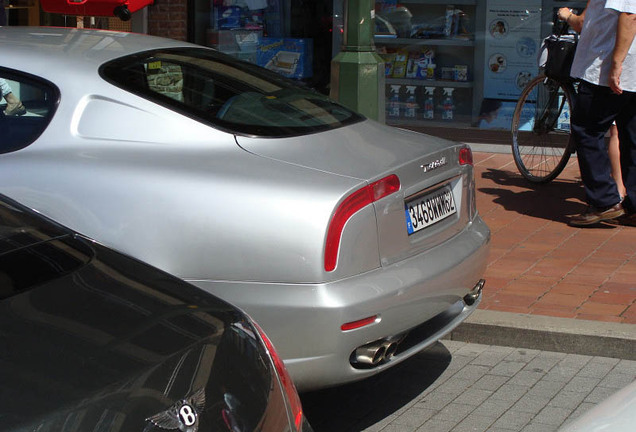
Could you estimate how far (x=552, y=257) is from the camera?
6.64m

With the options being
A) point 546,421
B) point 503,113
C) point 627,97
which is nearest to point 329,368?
point 546,421

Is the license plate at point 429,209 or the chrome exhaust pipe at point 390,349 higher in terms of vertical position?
the license plate at point 429,209

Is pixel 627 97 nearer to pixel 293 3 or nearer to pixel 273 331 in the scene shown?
pixel 273 331

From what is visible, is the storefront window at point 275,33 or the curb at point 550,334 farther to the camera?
the storefront window at point 275,33

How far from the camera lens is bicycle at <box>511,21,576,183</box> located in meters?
8.73

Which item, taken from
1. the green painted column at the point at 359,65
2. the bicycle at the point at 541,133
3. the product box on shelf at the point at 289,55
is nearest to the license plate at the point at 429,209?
the green painted column at the point at 359,65

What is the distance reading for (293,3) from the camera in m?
12.4

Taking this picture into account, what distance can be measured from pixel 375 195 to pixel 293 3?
28.7ft

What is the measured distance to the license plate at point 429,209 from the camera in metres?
4.23

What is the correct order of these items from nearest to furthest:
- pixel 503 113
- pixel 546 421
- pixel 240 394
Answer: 1. pixel 240 394
2. pixel 546 421
3. pixel 503 113

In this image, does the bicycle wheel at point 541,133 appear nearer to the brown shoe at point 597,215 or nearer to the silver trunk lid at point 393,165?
the brown shoe at point 597,215

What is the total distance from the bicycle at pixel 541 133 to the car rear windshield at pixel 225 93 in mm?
4131

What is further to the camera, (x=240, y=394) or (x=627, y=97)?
(x=627, y=97)

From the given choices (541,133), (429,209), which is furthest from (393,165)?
A: (541,133)
